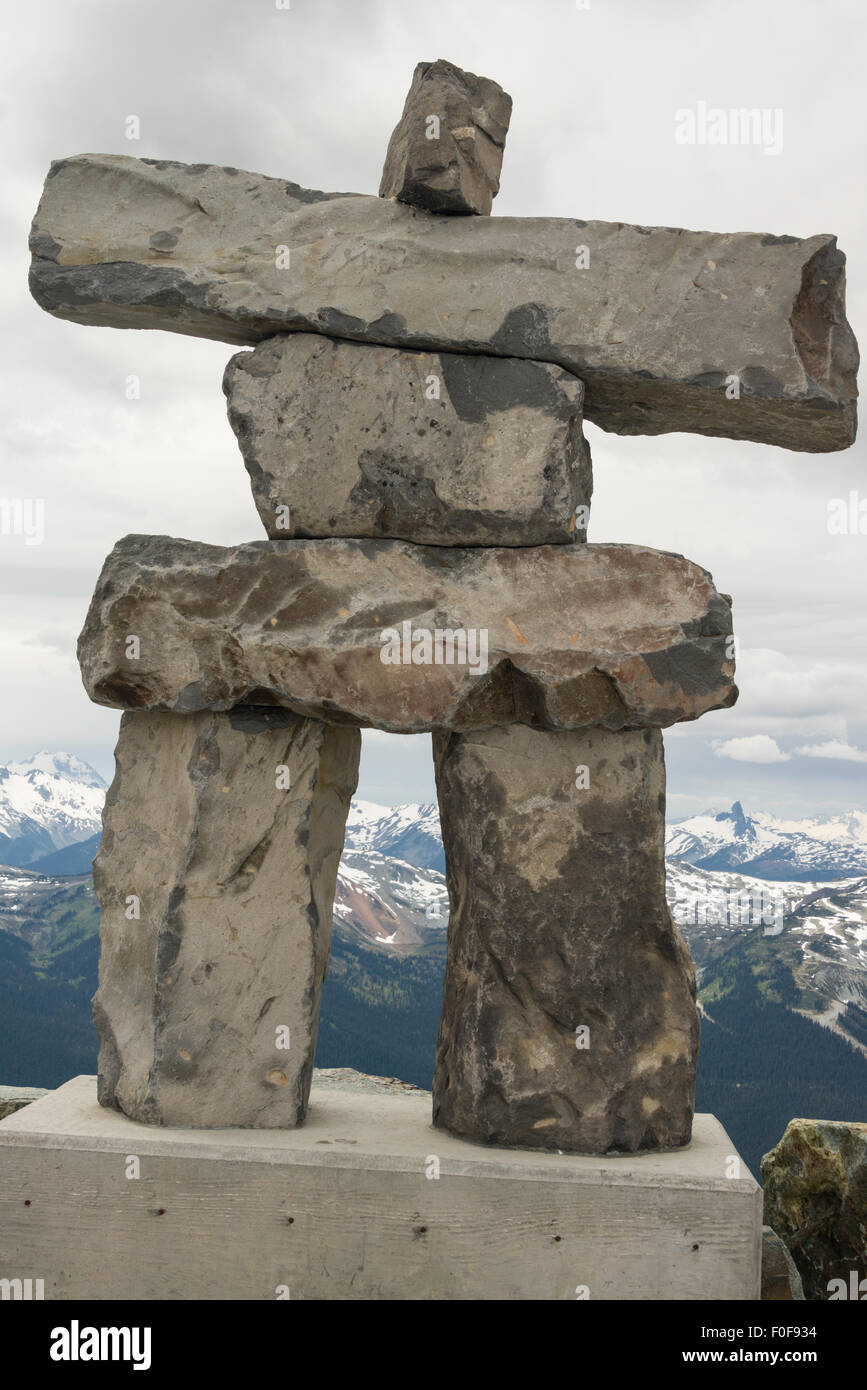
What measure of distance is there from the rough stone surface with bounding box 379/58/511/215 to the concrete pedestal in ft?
12.3

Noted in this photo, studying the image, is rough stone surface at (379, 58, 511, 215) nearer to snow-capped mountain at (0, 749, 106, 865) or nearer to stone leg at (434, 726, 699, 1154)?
stone leg at (434, 726, 699, 1154)

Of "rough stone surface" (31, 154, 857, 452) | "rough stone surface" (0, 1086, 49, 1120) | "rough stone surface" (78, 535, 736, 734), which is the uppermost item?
"rough stone surface" (31, 154, 857, 452)

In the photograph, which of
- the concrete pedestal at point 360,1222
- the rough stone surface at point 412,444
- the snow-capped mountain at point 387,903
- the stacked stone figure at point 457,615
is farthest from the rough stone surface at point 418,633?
the snow-capped mountain at point 387,903

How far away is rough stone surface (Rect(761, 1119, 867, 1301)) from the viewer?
5.69 m

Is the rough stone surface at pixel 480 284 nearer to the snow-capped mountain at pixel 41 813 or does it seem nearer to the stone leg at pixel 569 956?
the stone leg at pixel 569 956

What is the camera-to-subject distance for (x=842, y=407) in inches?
184

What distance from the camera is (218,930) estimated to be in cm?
472

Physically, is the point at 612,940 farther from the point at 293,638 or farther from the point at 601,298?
the point at 601,298

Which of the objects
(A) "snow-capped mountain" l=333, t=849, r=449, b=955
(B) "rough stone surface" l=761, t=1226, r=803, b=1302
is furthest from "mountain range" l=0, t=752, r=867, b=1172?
(B) "rough stone surface" l=761, t=1226, r=803, b=1302

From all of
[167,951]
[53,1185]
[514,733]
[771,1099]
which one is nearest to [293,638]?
[514,733]

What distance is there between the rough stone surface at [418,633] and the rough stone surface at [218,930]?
28 centimetres

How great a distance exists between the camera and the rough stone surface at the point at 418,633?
4.50 metres

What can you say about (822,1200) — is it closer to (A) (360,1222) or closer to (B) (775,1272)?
(B) (775,1272)

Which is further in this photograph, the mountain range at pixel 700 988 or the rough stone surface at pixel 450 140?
the mountain range at pixel 700 988
